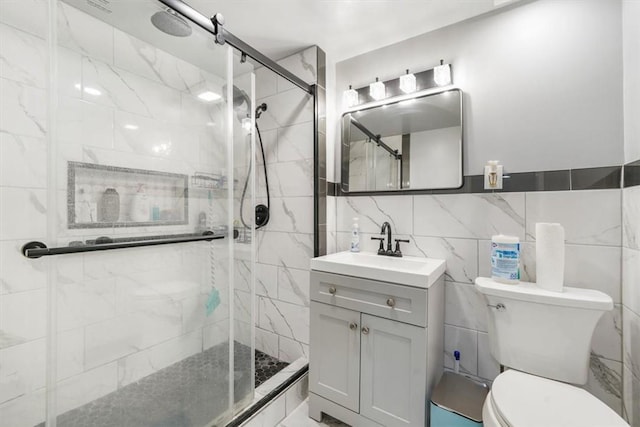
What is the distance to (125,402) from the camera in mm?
1237

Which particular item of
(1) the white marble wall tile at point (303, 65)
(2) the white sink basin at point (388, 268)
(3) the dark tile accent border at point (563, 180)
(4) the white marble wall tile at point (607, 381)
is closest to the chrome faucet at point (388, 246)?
(2) the white sink basin at point (388, 268)

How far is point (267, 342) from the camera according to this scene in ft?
6.93

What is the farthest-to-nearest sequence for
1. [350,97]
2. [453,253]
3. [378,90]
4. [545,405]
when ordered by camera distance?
1. [350,97]
2. [378,90]
3. [453,253]
4. [545,405]

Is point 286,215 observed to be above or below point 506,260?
above

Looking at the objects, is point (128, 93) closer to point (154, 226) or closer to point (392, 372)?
point (154, 226)

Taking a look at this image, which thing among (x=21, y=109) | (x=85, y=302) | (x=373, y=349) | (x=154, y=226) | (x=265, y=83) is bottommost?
(x=373, y=349)

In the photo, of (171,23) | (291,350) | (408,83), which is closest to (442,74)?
(408,83)

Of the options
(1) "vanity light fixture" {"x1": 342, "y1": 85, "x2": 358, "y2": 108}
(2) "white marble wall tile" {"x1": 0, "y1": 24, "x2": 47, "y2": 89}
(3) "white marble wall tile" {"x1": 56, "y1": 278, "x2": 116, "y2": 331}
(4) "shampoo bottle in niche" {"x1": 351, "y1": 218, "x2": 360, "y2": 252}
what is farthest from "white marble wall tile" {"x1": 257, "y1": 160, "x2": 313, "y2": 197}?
(2) "white marble wall tile" {"x1": 0, "y1": 24, "x2": 47, "y2": 89}

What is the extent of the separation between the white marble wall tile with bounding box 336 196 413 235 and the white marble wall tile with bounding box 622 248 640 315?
93 centimetres

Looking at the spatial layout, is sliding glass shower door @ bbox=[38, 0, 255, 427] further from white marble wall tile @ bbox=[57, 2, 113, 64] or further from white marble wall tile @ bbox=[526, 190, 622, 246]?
white marble wall tile @ bbox=[526, 190, 622, 246]

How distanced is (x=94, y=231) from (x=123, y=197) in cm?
20

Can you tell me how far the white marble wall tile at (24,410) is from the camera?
119cm

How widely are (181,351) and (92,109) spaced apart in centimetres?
123

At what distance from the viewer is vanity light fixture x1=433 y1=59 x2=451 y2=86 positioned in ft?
5.17
